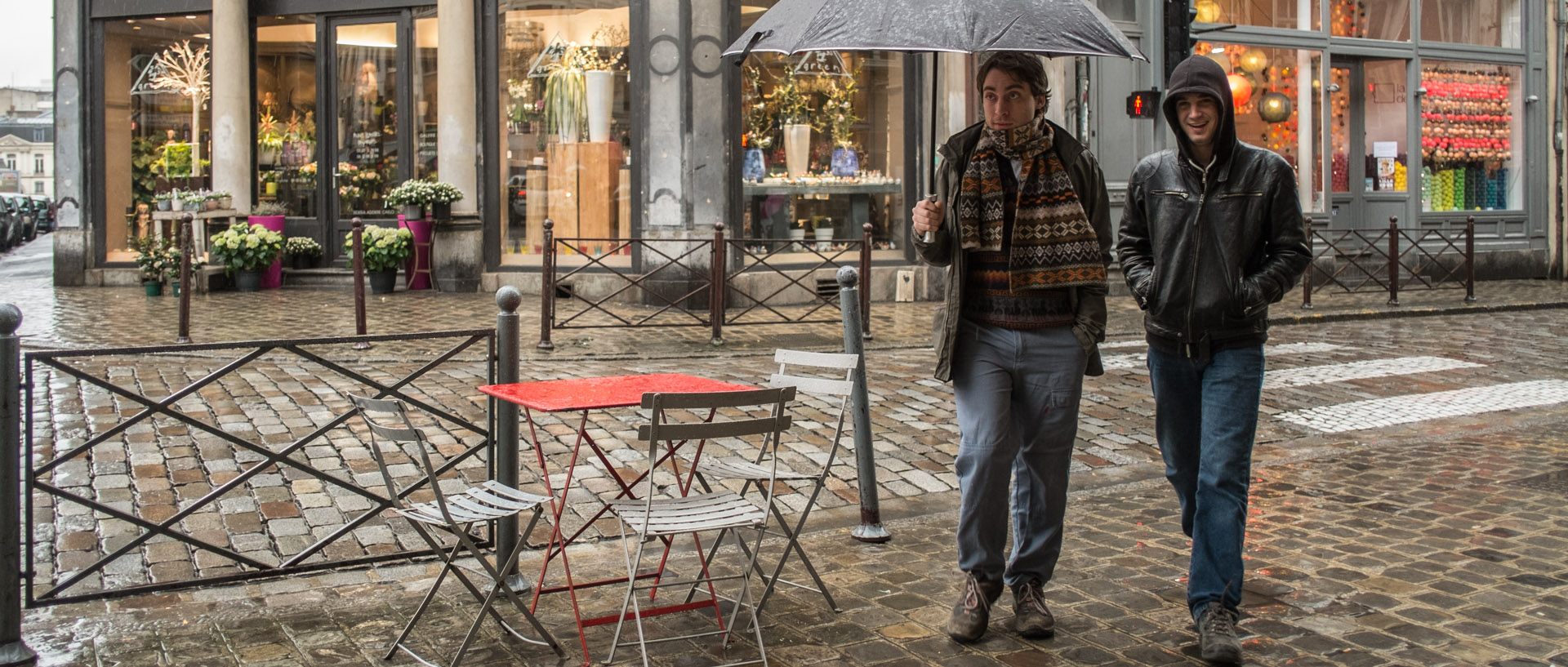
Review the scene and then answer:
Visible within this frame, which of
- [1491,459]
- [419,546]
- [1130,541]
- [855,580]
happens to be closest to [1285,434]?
[1491,459]

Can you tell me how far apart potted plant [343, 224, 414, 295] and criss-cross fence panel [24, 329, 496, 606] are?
6.23 metres

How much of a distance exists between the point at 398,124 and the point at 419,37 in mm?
1150

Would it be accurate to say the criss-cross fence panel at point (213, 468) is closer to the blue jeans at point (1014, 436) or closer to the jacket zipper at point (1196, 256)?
the blue jeans at point (1014, 436)

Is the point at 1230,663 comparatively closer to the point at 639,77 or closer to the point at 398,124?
the point at 639,77

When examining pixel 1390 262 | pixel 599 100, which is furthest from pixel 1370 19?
pixel 599 100

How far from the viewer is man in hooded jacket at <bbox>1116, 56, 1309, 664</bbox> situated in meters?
4.22

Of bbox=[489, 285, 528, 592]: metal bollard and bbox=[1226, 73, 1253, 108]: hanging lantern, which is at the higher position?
bbox=[1226, 73, 1253, 108]: hanging lantern

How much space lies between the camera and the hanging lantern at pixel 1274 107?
19.2 m

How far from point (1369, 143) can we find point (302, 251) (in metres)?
15.5

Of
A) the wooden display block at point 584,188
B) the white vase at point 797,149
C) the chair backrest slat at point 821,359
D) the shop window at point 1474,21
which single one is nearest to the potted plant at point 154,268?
the wooden display block at point 584,188

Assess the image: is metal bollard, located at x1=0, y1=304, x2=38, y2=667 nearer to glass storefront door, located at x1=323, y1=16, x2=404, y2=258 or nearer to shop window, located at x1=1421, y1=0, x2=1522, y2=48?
glass storefront door, located at x1=323, y1=16, x2=404, y2=258

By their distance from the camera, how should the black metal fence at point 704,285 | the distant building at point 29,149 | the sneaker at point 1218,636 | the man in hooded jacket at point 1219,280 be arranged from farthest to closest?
1. the distant building at point 29,149
2. the black metal fence at point 704,285
3. the man in hooded jacket at point 1219,280
4. the sneaker at point 1218,636

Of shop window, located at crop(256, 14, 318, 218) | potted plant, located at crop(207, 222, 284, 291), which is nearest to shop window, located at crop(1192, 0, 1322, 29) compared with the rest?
shop window, located at crop(256, 14, 318, 218)

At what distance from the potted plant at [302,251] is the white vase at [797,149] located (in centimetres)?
636
